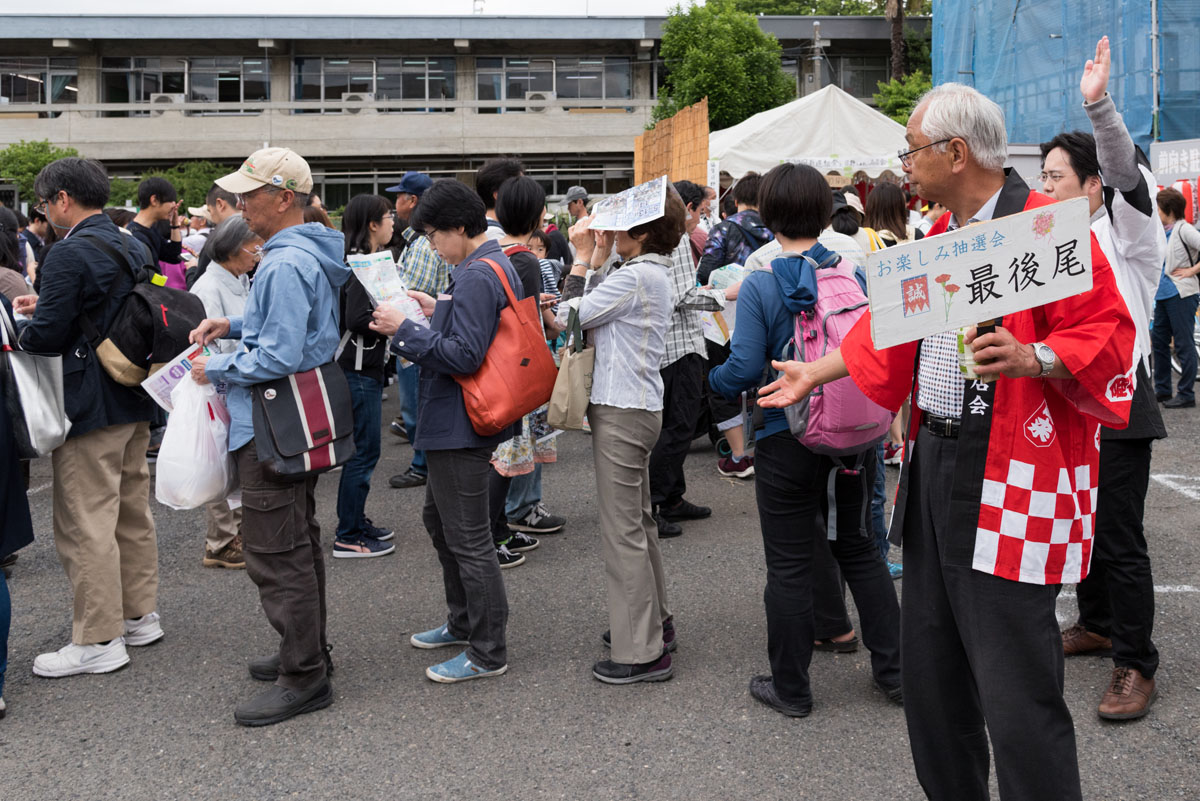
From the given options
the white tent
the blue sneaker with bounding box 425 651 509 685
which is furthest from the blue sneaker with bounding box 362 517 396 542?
the white tent

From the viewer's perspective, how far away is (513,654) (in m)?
4.30

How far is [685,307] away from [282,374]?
9.30 ft

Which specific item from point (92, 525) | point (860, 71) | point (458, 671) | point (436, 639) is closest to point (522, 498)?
point (436, 639)

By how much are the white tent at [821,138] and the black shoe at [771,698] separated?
10759 mm

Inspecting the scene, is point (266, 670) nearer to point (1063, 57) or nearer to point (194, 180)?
point (1063, 57)

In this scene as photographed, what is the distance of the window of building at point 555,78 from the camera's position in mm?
36094

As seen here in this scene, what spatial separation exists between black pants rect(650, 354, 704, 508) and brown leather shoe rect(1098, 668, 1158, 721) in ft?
8.86

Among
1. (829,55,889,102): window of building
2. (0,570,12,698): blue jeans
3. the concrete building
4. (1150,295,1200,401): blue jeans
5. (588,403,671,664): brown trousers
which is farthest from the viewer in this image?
(829,55,889,102): window of building

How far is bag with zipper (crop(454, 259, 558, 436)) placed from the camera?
378 centimetres

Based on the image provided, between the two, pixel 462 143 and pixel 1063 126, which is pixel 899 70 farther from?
pixel 1063 126

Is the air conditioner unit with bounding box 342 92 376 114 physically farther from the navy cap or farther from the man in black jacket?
the man in black jacket

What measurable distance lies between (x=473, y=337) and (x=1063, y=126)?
1565cm

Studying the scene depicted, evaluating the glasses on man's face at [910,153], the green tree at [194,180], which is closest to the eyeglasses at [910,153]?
the glasses on man's face at [910,153]

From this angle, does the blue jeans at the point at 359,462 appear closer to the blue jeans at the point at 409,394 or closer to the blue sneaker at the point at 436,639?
the blue sneaker at the point at 436,639
